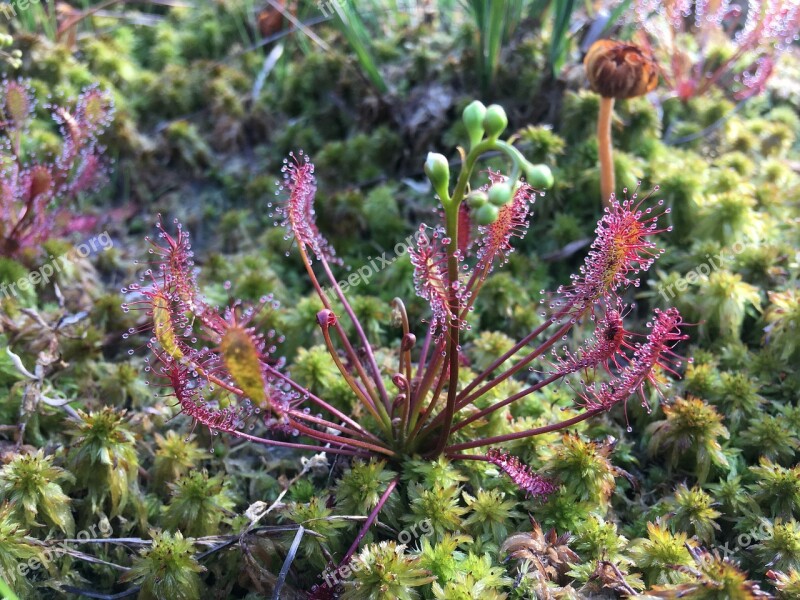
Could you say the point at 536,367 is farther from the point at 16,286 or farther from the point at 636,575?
the point at 16,286

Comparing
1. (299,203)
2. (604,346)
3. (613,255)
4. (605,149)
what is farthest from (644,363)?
(605,149)

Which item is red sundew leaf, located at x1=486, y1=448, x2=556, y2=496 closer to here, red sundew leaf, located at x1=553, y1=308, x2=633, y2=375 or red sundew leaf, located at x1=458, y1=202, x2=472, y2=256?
red sundew leaf, located at x1=553, y1=308, x2=633, y2=375

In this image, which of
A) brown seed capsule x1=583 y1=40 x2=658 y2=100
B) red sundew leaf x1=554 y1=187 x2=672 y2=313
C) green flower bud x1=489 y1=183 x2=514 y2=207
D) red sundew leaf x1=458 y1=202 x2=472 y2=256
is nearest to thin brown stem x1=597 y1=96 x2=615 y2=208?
brown seed capsule x1=583 y1=40 x2=658 y2=100

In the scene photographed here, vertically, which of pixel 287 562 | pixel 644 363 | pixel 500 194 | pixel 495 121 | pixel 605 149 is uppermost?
pixel 495 121

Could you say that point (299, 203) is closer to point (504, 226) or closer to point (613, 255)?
point (504, 226)

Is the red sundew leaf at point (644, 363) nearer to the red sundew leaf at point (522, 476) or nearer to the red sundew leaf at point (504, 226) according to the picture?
the red sundew leaf at point (522, 476)

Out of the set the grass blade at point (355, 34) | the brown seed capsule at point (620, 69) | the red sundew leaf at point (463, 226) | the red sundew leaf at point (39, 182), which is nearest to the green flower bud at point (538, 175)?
the red sundew leaf at point (463, 226)

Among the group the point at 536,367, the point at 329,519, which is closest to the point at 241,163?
the point at 536,367

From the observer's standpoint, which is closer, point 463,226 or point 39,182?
point 463,226
